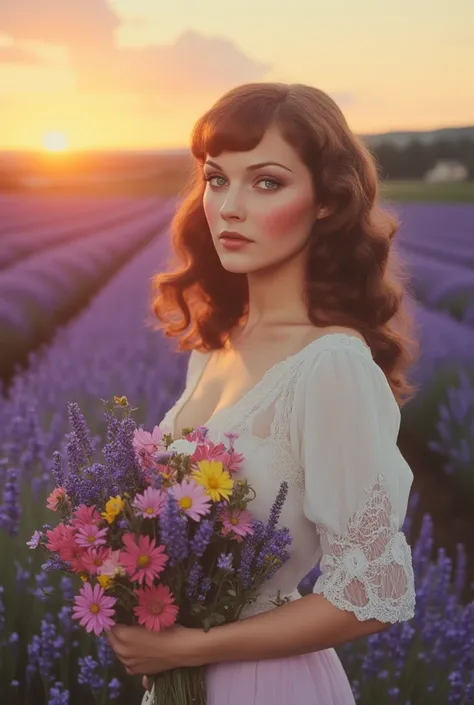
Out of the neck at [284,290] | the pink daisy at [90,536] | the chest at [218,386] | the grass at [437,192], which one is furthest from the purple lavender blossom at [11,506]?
the grass at [437,192]

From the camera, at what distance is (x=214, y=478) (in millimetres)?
1138

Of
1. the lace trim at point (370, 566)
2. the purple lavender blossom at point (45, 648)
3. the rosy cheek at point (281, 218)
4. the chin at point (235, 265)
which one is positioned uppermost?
the rosy cheek at point (281, 218)

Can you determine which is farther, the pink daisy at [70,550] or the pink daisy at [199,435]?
the pink daisy at [199,435]

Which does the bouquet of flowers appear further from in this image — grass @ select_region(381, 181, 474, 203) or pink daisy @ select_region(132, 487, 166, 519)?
grass @ select_region(381, 181, 474, 203)

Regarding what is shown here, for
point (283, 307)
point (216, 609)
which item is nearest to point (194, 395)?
point (283, 307)

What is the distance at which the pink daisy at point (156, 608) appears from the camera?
1098 millimetres

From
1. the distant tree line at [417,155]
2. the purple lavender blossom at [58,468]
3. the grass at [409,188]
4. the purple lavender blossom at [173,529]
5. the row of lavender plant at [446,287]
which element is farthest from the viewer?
the row of lavender plant at [446,287]

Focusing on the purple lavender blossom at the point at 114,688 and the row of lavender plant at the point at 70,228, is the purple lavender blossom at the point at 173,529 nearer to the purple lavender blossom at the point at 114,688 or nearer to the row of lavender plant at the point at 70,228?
the purple lavender blossom at the point at 114,688

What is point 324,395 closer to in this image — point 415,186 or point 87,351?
point 415,186

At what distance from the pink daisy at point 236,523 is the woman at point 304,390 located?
103mm

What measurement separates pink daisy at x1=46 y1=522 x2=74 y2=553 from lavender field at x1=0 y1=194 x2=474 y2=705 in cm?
7

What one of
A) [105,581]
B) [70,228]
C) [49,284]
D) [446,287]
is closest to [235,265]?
[105,581]

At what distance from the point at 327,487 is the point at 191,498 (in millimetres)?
193

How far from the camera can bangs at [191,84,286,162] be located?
1.30m
